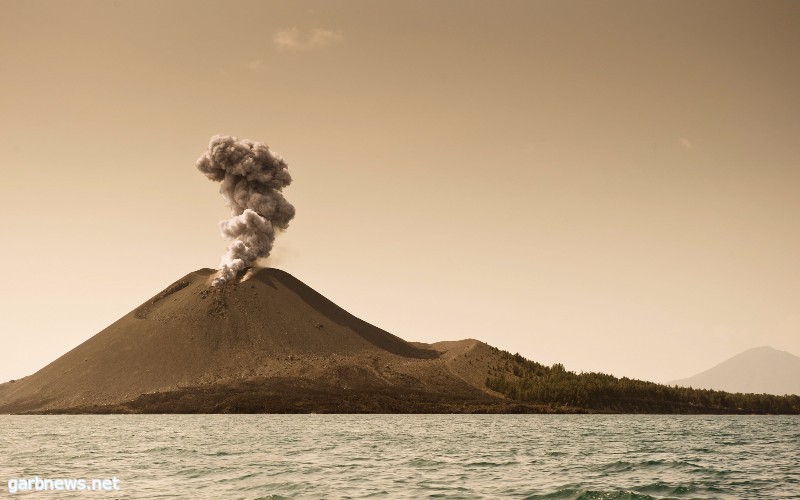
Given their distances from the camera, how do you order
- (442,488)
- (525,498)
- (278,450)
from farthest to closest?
(278,450), (442,488), (525,498)

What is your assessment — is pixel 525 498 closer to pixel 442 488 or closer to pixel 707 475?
pixel 442 488

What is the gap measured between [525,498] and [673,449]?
41.7 m

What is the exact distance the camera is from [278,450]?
70875 millimetres

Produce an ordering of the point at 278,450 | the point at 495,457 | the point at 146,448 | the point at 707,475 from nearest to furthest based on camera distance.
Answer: the point at 707,475 → the point at 495,457 → the point at 278,450 → the point at 146,448

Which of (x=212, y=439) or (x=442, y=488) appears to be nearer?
(x=442, y=488)

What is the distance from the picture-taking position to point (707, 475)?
5038 centimetres

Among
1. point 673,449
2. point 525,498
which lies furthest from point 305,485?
point 673,449

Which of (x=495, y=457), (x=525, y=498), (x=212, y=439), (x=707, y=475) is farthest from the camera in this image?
(x=212, y=439)

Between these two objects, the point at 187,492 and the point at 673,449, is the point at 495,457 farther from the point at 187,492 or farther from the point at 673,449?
the point at 187,492

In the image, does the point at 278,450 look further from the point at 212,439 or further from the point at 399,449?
the point at 212,439

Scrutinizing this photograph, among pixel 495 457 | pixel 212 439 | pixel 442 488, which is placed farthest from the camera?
pixel 212 439

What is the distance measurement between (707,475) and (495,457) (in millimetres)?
17647

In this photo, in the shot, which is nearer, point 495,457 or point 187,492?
point 187,492

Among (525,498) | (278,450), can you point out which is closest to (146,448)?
(278,450)
